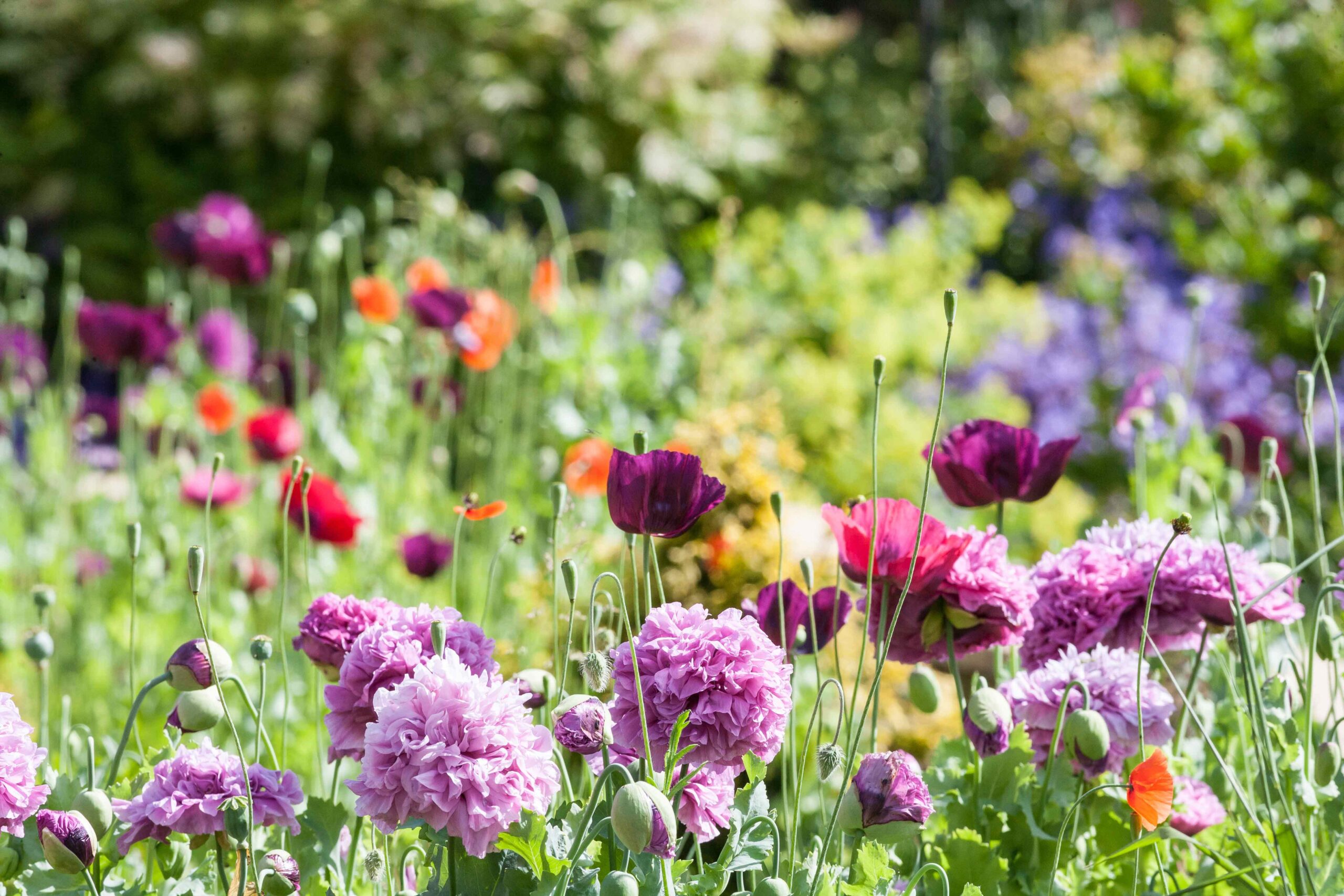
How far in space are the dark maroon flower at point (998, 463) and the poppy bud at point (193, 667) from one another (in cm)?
63

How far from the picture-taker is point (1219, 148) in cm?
→ 412

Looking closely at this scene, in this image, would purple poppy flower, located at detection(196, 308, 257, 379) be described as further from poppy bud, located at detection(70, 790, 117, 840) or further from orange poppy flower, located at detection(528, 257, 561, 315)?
poppy bud, located at detection(70, 790, 117, 840)

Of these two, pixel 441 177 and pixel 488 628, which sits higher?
pixel 441 177

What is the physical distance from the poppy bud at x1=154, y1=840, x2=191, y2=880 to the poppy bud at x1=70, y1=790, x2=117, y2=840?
0.12m

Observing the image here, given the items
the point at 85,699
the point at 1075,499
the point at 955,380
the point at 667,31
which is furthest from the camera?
the point at 667,31

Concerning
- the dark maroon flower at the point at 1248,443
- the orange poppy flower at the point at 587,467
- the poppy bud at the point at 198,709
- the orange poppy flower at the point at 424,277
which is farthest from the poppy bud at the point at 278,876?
the orange poppy flower at the point at 424,277

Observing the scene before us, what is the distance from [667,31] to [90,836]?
494 centimetres

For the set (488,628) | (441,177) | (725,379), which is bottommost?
(488,628)

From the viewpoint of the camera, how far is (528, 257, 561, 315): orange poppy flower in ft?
8.50

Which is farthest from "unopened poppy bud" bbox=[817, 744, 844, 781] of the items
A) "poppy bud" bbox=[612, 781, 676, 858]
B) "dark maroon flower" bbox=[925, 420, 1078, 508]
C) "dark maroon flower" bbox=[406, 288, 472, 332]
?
"dark maroon flower" bbox=[406, 288, 472, 332]

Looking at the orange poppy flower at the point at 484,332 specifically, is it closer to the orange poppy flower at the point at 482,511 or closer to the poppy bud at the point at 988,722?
the orange poppy flower at the point at 482,511

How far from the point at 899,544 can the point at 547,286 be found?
1742mm

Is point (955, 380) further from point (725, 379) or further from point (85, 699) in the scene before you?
point (85, 699)

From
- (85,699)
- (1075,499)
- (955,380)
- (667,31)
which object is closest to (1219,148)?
(955,380)
